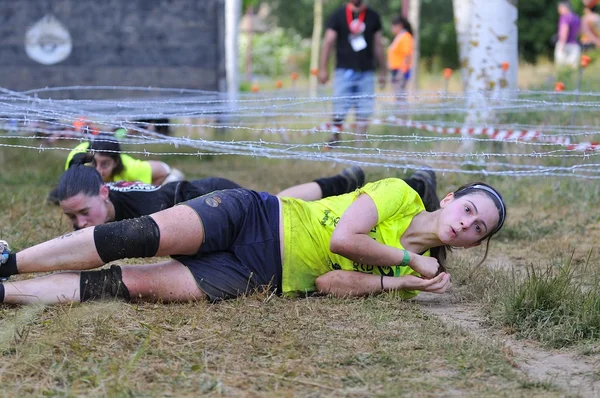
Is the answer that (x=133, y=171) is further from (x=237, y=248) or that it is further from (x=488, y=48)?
(x=488, y=48)

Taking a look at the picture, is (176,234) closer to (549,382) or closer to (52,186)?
(549,382)

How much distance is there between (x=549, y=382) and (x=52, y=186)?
5.53m

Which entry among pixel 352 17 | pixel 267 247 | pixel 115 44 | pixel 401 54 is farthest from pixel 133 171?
pixel 401 54

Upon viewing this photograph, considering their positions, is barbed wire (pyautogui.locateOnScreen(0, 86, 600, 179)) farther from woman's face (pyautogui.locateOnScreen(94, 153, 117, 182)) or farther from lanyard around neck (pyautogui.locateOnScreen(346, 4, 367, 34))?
lanyard around neck (pyautogui.locateOnScreen(346, 4, 367, 34))

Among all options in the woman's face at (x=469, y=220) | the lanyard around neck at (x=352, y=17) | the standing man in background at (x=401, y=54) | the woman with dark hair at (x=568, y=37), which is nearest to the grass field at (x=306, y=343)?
the woman's face at (x=469, y=220)

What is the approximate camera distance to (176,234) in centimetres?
360

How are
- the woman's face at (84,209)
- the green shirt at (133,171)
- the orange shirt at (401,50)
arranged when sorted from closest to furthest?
the woman's face at (84,209), the green shirt at (133,171), the orange shirt at (401,50)

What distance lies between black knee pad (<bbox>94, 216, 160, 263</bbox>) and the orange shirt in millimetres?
9622

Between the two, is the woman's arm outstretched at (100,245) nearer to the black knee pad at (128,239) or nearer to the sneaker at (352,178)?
the black knee pad at (128,239)

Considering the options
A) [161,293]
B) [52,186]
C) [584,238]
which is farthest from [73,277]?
[52,186]

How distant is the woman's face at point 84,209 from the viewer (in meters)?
4.30

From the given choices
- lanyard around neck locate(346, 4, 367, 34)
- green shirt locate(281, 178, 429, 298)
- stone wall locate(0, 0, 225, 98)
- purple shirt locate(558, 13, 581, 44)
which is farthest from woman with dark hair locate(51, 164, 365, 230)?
purple shirt locate(558, 13, 581, 44)

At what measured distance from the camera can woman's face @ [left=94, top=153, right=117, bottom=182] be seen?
5.44m

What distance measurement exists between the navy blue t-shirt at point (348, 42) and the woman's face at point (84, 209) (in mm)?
5577
